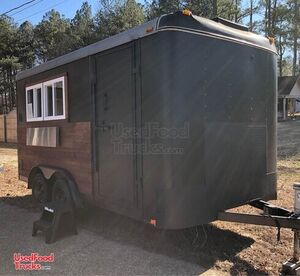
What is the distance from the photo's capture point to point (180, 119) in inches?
169

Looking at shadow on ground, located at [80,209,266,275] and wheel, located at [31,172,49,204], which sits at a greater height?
wheel, located at [31,172,49,204]

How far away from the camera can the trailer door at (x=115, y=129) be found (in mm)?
4770

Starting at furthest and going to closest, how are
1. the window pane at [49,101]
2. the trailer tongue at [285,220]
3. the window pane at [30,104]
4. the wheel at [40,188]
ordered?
the window pane at [30,104] < the wheel at [40,188] < the window pane at [49,101] < the trailer tongue at [285,220]

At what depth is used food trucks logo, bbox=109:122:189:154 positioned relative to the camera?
427cm

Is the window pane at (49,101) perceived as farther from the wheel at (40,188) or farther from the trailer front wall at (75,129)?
the wheel at (40,188)

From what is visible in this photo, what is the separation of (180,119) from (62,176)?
2.86 metres

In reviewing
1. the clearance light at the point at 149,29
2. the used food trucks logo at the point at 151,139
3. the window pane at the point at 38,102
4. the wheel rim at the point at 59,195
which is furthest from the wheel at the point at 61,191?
the clearance light at the point at 149,29

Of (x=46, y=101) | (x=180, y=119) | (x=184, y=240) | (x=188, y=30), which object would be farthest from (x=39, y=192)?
(x=188, y=30)

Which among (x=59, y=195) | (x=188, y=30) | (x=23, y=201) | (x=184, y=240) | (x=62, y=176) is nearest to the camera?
(x=188, y=30)

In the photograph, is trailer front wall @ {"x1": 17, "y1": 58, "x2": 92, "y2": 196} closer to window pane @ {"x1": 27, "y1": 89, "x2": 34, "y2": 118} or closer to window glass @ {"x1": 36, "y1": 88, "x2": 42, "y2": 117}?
window glass @ {"x1": 36, "y1": 88, "x2": 42, "y2": 117}

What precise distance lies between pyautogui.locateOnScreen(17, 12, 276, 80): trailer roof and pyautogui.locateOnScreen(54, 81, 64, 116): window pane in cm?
70

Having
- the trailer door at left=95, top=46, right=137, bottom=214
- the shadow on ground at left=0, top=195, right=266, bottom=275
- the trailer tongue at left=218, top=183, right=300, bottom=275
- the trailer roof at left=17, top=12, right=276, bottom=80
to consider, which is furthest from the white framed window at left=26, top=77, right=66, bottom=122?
the trailer tongue at left=218, top=183, right=300, bottom=275

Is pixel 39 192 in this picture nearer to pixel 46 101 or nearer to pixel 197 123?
pixel 46 101

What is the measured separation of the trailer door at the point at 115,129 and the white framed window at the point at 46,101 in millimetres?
1201
